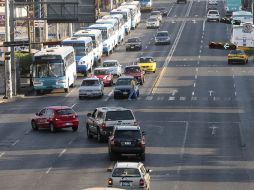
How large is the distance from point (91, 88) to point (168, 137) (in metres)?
21.1

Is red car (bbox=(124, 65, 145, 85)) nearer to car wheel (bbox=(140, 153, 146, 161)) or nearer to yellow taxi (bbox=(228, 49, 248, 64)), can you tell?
yellow taxi (bbox=(228, 49, 248, 64))

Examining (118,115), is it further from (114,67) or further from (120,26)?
(120,26)

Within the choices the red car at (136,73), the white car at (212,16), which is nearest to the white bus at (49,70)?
the red car at (136,73)

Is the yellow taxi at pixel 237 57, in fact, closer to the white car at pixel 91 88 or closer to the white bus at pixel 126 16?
the white car at pixel 91 88

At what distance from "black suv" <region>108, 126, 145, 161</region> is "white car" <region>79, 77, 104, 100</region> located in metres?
28.5

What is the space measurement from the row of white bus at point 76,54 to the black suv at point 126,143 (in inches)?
1265

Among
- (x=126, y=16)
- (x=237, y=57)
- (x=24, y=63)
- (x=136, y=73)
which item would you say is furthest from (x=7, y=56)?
(x=126, y=16)

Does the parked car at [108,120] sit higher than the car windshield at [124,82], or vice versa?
the parked car at [108,120]

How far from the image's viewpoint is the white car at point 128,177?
32844mm

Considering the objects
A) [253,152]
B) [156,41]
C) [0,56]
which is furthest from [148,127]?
[156,41]

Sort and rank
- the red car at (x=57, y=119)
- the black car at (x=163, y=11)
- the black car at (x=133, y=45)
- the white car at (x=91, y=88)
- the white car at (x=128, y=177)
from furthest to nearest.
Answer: the black car at (x=163, y=11) < the black car at (x=133, y=45) < the white car at (x=91, y=88) < the red car at (x=57, y=119) < the white car at (x=128, y=177)

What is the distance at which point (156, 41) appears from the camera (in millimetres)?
117812

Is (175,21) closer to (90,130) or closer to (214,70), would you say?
(214,70)

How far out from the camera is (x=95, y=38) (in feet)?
314
